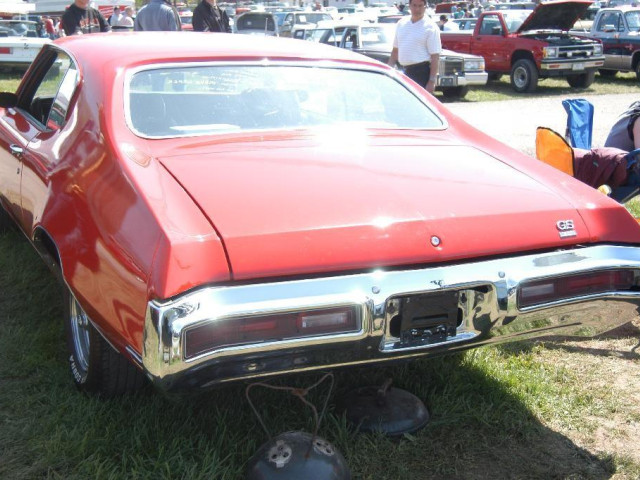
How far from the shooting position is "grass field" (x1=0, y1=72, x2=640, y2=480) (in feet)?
8.74

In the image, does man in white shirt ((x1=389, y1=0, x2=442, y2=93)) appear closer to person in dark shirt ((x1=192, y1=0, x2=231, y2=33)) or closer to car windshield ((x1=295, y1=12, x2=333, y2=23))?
person in dark shirt ((x1=192, y1=0, x2=231, y2=33))

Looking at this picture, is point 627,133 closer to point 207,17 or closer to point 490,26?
point 207,17

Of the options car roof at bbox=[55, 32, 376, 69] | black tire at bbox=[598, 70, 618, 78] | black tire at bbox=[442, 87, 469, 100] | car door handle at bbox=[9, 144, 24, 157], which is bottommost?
black tire at bbox=[598, 70, 618, 78]

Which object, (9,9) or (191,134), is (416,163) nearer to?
(191,134)

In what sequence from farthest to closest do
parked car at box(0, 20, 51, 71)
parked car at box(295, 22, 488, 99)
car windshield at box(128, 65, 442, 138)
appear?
1. parked car at box(0, 20, 51, 71)
2. parked car at box(295, 22, 488, 99)
3. car windshield at box(128, 65, 442, 138)

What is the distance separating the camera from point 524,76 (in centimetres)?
1592

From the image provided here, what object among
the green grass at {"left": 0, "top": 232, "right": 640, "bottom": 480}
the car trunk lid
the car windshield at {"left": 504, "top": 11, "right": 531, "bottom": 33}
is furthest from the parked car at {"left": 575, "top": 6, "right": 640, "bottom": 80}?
the car trunk lid

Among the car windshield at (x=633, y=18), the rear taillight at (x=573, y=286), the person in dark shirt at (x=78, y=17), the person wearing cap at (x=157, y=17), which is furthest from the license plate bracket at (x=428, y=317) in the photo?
the car windshield at (x=633, y=18)

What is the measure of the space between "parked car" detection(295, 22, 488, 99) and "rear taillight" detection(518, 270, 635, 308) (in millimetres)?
11233

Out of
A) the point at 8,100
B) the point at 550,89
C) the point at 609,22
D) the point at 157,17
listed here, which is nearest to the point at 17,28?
the point at 157,17

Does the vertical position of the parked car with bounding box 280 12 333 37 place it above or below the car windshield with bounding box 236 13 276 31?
below

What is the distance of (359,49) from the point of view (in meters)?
14.2

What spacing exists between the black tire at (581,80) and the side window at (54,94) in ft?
47.0

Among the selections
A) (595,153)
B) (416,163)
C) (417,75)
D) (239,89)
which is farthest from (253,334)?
(417,75)
